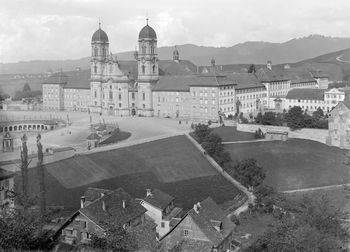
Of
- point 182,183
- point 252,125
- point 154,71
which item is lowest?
point 182,183

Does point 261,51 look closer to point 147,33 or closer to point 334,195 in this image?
point 147,33

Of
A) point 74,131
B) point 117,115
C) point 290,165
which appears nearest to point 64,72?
point 117,115

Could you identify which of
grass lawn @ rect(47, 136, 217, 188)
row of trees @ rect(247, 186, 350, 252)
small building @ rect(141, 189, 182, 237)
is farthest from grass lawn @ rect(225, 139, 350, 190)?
small building @ rect(141, 189, 182, 237)

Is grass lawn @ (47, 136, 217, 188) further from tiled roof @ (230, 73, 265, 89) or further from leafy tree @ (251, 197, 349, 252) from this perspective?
tiled roof @ (230, 73, 265, 89)

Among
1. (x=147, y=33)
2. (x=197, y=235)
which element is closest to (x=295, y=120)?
(x=147, y=33)

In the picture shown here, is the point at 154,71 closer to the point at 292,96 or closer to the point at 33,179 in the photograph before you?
the point at 292,96
